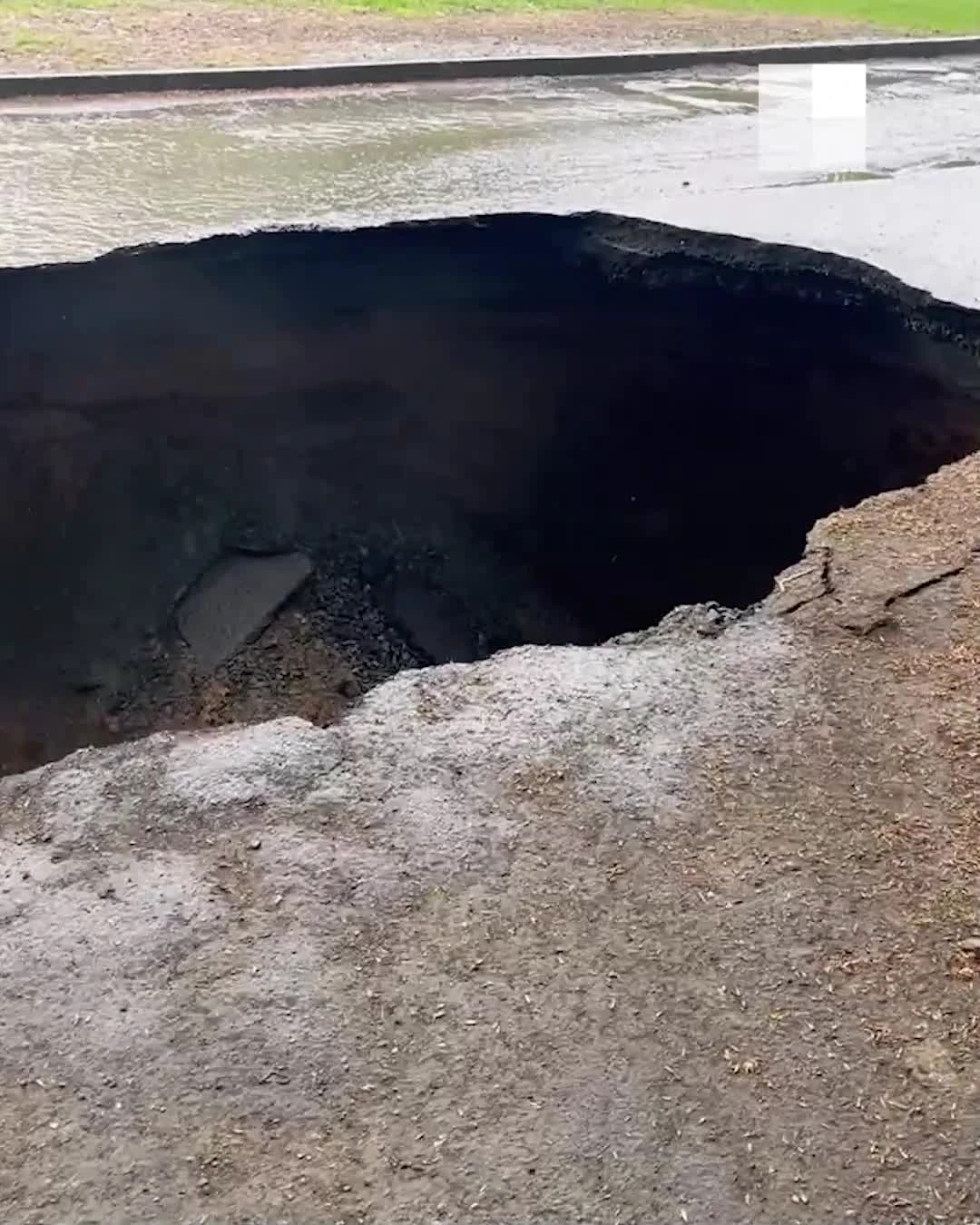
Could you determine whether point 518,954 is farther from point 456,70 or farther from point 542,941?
point 456,70

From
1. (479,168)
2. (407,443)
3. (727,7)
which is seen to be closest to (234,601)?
(407,443)

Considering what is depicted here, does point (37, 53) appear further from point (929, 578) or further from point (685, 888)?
point (685, 888)

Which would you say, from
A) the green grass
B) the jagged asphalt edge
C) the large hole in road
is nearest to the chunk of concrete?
the large hole in road

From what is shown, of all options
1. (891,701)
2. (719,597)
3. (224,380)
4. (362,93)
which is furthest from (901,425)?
(362,93)

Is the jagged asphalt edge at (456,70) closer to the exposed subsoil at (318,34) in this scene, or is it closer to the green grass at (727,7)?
the exposed subsoil at (318,34)

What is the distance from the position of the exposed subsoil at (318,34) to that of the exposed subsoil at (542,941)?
33.1 feet

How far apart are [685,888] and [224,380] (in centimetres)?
406

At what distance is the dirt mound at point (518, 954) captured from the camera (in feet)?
7.59

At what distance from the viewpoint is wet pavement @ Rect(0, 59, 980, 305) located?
7.33 metres

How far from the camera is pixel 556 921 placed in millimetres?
2789

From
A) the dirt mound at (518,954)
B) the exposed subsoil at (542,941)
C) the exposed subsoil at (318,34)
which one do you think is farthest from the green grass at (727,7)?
the dirt mound at (518,954)

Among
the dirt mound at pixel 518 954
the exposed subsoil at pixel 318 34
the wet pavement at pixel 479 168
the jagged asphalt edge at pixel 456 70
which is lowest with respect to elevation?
the dirt mound at pixel 518 954

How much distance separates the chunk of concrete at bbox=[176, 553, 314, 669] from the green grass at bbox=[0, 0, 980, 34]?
10.3m

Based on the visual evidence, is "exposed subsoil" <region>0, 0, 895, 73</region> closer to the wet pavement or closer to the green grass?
the green grass
